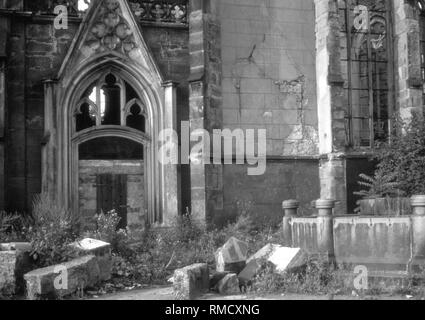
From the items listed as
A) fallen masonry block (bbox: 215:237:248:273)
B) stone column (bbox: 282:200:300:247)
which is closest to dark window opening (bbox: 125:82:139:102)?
stone column (bbox: 282:200:300:247)

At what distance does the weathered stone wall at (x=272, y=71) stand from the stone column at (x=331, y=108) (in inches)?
28.9

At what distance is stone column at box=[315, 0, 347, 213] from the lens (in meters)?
15.4

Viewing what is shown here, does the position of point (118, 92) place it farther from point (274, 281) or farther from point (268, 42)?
point (274, 281)

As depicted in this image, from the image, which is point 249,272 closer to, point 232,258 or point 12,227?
point 232,258

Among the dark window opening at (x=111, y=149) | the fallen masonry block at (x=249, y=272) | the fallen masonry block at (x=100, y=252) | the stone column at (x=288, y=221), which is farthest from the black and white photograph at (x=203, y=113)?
the fallen masonry block at (x=249, y=272)

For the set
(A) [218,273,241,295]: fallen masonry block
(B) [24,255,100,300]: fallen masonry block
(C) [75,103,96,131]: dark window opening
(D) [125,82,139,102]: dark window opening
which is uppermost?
(D) [125,82,139,102]: dark window opening

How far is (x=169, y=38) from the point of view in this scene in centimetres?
1611

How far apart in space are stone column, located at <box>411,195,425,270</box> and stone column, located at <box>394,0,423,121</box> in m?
6.76

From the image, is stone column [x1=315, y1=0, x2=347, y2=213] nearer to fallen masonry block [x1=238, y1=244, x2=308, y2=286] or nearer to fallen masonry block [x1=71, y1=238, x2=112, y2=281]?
fallen masonry block [x1=238, y1=244, x2=308, y2=286]

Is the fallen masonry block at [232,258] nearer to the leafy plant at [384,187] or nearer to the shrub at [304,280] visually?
the shrub at [304,280]

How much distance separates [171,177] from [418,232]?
7065 mm

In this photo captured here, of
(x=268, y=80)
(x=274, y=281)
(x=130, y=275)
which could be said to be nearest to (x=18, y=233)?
(x=130, y=275)

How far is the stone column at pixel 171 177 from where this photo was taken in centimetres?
1550

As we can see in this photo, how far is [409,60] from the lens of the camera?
53.6ft
